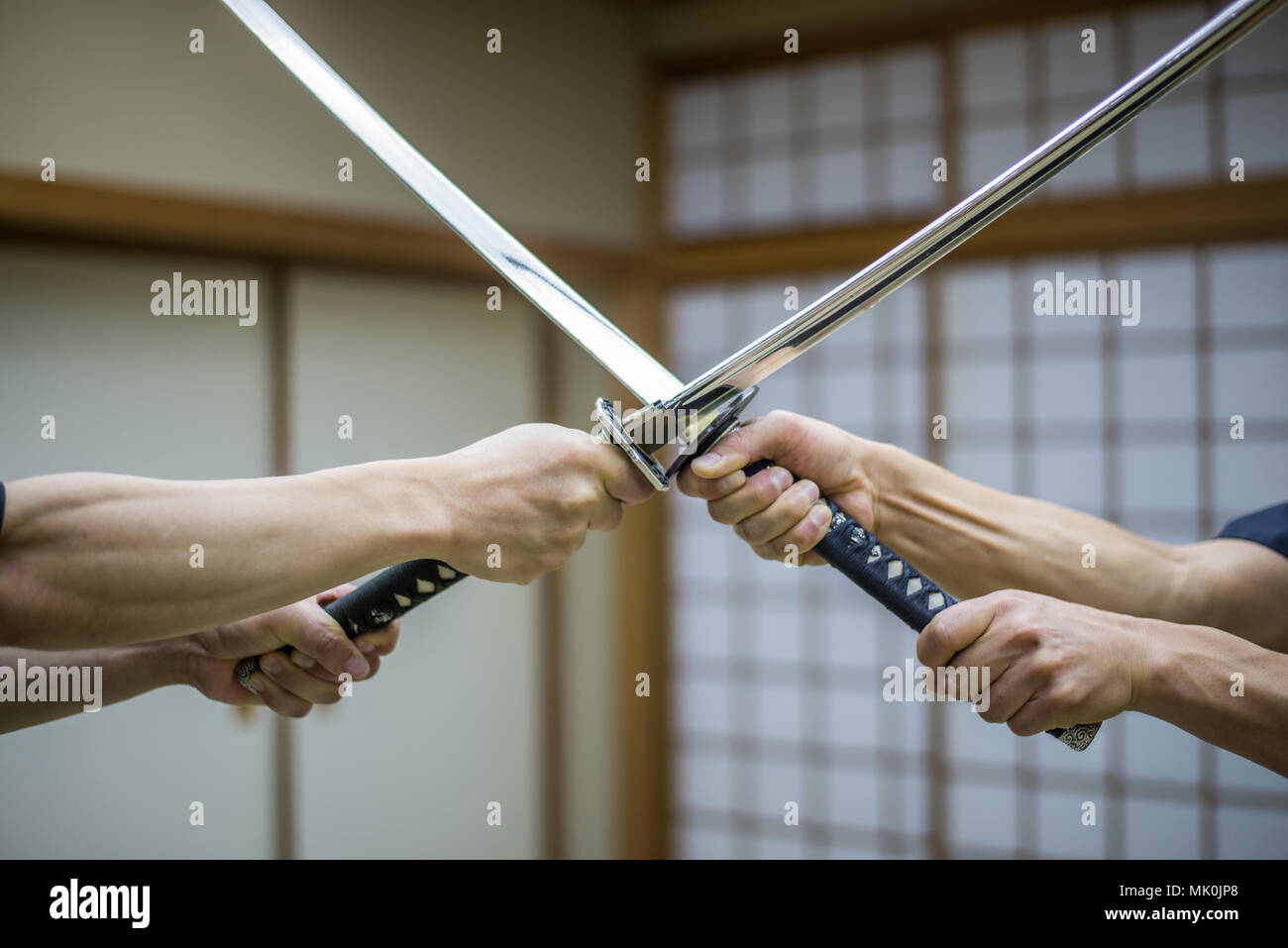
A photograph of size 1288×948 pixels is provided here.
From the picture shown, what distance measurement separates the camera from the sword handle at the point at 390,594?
1.01 m

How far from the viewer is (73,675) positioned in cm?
112

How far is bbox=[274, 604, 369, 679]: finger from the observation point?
1.06 meters

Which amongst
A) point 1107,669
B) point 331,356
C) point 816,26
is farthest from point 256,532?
point 816,26

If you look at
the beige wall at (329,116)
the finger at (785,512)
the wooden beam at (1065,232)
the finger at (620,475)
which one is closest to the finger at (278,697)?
the finger at (620,475)

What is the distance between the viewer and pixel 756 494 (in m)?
1.12

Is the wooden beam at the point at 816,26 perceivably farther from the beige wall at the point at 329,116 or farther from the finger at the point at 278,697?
the finger at the point at 278,697

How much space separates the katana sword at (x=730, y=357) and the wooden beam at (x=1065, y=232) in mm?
2077

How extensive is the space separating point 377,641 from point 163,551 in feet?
1.10

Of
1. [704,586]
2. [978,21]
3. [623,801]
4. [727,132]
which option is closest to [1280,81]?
[978,21]

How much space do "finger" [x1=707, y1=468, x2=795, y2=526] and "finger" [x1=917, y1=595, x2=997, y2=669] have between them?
8.5 inches

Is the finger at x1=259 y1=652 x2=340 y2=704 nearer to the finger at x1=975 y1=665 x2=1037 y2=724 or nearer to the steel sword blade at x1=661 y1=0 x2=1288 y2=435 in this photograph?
the steel sword blade at x1=661 y1=0 x2=1288 y2=435

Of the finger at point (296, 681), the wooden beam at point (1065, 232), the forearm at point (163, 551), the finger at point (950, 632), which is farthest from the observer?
the wooden beam at point (1065, 232)

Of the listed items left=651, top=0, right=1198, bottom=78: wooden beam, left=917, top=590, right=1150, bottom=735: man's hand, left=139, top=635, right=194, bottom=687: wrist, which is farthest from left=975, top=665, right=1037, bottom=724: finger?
left=651, top=0, right=1198, bottom=78: wooden beam

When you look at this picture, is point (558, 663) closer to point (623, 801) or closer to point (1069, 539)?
point (623, 801)
